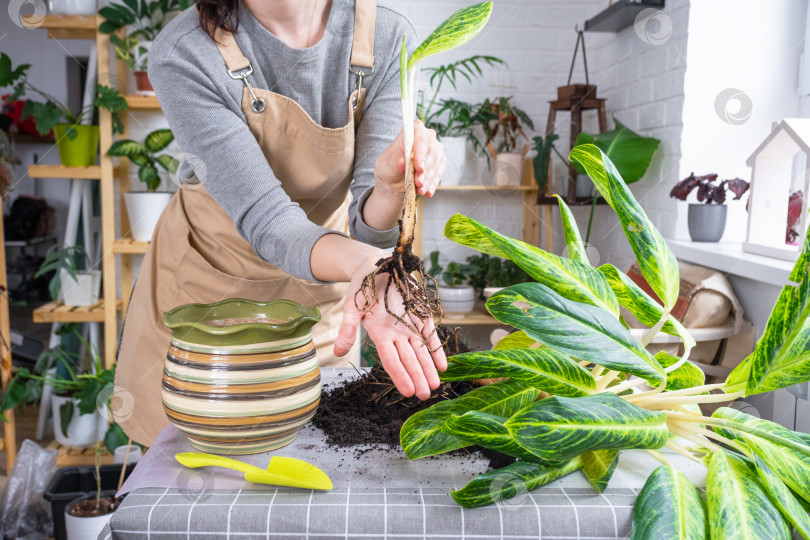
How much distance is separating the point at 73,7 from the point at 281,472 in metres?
2.10

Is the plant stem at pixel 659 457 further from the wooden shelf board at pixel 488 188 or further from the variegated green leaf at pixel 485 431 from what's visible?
the wooden shelf board at pixel 488 188

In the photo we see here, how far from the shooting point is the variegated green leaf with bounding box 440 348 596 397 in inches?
20.2

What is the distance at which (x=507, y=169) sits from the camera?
2469 millimetres

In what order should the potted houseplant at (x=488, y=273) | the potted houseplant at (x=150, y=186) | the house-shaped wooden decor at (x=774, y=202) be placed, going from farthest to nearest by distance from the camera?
1. the potted houseplant at (x=488, y=273)
2. the potted houseplant at (x=150, y=186)
3. the house-shaped wooden decor at (x=774, y=202)

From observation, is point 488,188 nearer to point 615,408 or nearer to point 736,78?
point 736,78

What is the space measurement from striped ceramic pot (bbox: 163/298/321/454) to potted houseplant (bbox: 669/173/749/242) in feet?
4.74

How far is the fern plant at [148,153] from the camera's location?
6.71 feet

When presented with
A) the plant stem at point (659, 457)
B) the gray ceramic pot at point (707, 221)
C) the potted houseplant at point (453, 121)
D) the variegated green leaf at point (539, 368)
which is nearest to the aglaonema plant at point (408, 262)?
the variegated green leaf at point (539, 368)

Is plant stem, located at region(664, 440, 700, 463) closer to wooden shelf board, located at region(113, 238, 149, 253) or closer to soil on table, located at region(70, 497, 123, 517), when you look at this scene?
soil on table, located at region(70, 497, 123, 517)

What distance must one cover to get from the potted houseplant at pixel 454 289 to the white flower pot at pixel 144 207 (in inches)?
40.0

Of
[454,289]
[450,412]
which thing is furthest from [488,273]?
[450,412]

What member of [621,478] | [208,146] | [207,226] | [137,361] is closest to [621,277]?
[621,478]

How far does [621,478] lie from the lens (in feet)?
1.79

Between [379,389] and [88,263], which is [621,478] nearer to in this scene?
[379,389]
